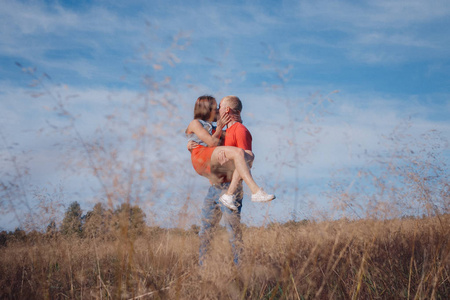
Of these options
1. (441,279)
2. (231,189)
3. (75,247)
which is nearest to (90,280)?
(75,247)

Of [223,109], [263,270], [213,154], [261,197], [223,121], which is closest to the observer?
[263,270]

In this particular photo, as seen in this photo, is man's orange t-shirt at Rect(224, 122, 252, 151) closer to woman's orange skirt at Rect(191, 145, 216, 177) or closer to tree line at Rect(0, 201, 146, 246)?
woman's orange skirt at Rect(191, 145, 216, 177)

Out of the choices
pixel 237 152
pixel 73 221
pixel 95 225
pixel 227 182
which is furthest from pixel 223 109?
pixel 73 221

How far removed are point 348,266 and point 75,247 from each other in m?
3.25

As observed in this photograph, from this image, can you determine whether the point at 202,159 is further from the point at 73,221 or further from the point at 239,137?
the point at 73,221

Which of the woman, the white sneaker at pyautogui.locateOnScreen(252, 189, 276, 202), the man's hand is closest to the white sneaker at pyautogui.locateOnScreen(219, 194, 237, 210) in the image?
the woman

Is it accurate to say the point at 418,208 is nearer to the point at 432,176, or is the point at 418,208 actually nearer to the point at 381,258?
the point at 432,176

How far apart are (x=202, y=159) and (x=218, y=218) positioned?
0.74m

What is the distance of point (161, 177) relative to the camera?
2088 millimetres

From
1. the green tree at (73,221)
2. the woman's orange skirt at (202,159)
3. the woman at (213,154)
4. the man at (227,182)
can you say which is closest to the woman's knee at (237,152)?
the woman at (213,154)

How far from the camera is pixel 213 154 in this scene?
3168mm

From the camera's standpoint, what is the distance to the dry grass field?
193 cm

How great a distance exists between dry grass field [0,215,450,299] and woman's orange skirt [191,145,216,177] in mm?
659

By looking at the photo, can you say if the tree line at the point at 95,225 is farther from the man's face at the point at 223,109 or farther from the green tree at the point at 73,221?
the man's face at the point at 223,109
